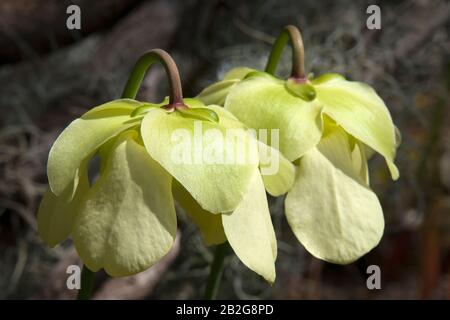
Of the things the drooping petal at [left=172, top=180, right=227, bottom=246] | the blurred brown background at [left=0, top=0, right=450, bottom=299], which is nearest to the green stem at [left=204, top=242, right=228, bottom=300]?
the drooping petal at [left=172, top=180, right=227, bottom=246]

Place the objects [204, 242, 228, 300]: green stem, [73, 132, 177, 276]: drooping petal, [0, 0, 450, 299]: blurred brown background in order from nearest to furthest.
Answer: [73, 132, 177, 276]: drooping petal < [204, 242, 228, 300]: green stem < [0, 0, 450, 299]: blurred brown background

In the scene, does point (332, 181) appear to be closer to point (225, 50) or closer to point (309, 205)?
point (309, 205)

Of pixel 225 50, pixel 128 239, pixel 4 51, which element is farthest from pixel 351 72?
pixel 128 239

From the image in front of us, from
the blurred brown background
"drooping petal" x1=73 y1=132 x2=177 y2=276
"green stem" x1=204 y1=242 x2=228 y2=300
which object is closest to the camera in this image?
"drooping petal" x1=73 y1=132 x2=177 y2=276

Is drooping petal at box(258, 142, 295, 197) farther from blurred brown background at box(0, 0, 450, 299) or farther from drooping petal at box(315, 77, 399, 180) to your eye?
blurred brown background at box(0, 0, 450, 299)
